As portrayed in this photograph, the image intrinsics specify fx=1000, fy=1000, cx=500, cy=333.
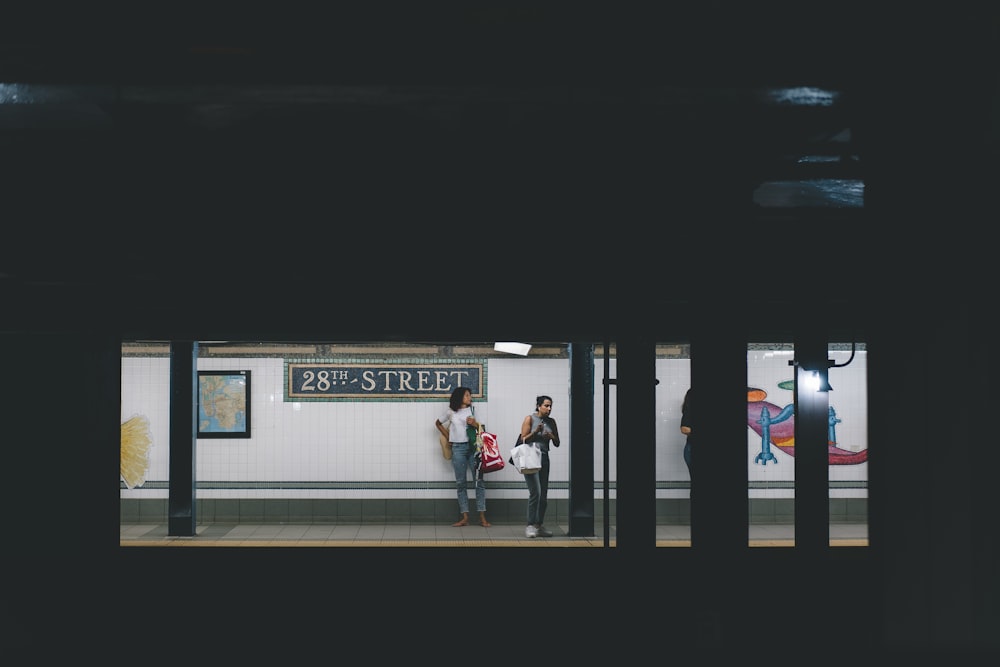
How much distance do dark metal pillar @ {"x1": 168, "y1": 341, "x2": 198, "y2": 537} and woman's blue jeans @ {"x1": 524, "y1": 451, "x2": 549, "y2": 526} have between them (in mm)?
3264

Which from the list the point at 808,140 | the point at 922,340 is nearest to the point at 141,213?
the point at 808,140

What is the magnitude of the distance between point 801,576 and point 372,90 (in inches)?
185

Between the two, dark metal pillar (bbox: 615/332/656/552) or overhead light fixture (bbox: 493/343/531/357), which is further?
overhead light fixture (bbox: 493/343/531/357)

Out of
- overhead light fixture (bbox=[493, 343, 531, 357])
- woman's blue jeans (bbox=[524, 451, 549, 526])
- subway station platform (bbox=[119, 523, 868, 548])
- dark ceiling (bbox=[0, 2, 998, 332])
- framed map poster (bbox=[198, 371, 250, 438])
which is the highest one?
dark ceiling (bbox=[0, 2, 998, 332])

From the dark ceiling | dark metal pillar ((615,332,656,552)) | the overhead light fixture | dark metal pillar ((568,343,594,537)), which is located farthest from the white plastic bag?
the dark ceiling

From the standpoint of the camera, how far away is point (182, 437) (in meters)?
9.76

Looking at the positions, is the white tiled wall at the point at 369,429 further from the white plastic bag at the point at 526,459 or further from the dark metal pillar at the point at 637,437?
the dark metal pillar at the point at 637,437

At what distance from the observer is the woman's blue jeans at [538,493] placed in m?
9.78

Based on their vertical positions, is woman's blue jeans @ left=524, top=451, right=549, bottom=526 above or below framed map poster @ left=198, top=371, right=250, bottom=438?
below

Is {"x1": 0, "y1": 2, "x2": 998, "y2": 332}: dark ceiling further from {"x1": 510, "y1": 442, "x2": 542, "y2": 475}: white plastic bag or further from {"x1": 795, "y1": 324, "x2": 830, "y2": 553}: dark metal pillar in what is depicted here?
{"x1": 510, "y1": 442, "x2": 542, "y2": 475}: white plastic bag

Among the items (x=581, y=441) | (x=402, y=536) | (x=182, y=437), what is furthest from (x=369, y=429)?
(x=581, y=441)

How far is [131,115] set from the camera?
367 centimetres

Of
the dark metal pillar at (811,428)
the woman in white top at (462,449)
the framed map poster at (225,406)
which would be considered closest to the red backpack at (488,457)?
the woman in white top at (462,449)

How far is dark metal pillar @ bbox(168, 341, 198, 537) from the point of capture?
9672 millimetres
